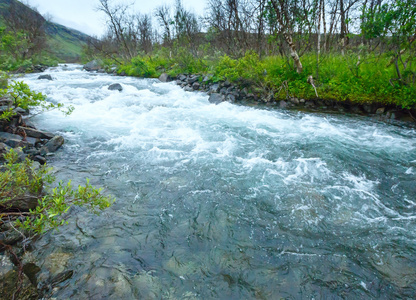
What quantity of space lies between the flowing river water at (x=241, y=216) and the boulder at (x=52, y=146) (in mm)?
314

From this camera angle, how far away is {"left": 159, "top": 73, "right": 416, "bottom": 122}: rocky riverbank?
8664mm

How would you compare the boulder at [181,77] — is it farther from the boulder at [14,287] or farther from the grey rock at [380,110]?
the boulder at [14,287]

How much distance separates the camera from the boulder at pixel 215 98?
39.3ft

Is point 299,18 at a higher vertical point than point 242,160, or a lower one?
higher

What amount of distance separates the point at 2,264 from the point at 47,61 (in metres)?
39.4

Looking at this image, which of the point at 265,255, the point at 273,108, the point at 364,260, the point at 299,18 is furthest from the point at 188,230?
the point at 299,18

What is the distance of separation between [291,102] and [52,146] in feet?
33.3

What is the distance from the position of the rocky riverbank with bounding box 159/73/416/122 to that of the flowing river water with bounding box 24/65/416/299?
0.96m

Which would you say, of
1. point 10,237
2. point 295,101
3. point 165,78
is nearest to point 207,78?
point 165,78

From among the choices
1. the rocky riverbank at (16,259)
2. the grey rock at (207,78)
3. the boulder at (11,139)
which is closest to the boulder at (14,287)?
the rocky riverbank at (16,259)

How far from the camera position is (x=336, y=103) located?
9883 mm

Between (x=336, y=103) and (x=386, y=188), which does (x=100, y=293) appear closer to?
(x=386, y=188)

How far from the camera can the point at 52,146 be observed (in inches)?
259

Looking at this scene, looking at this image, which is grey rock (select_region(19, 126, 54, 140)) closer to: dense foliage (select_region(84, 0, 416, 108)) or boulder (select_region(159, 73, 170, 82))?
dense foliage (select_region(84, 0, 416, 108))
